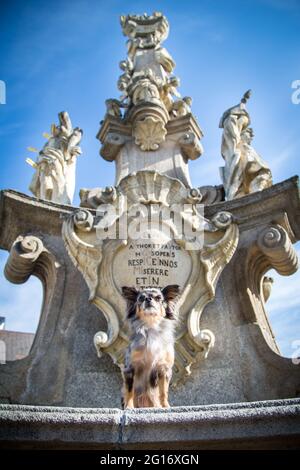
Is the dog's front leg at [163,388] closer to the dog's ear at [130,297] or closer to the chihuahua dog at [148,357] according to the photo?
the chihuahua dog at [148,357]

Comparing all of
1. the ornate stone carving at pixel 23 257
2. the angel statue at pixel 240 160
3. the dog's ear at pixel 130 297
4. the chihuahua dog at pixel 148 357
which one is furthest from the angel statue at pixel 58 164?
the chihuahua dog at pixel 148 357

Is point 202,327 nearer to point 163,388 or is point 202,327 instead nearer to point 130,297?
point 130,297

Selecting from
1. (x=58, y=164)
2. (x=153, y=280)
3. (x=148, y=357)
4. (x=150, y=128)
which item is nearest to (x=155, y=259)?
(x=153, y=280)

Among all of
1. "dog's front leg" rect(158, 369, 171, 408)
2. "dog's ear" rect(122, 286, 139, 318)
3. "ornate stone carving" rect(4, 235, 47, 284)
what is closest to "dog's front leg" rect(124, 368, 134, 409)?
"dog's front leg" rect(158, 369, 171, 408)

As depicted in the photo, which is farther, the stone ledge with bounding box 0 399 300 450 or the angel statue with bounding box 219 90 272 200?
the angel statue with bounding box 219 90 272 200

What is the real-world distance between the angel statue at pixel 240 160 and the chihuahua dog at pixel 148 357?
10.5 feet

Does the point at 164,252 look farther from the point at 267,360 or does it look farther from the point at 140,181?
the point at 267,360

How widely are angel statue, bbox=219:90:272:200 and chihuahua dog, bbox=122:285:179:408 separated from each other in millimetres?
3192

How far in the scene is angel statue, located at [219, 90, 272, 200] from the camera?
7.02 metres

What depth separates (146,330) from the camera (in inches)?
164

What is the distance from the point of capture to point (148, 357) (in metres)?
3.99

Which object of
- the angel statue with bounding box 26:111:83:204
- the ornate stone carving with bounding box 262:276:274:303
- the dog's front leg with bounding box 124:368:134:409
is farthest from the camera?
the ornate stone carving with bounding box 262:276:274:303

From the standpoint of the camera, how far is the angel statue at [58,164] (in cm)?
723

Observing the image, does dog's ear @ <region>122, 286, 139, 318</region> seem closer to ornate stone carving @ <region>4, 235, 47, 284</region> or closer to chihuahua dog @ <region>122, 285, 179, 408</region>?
chihuahua dog @ <region>122, 285, 179, 408</region>
